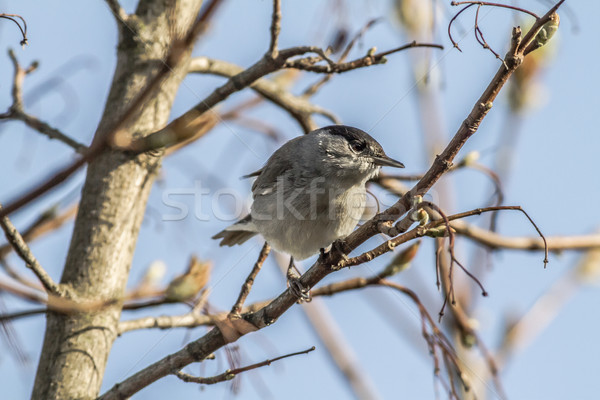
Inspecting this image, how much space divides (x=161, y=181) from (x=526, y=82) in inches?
102

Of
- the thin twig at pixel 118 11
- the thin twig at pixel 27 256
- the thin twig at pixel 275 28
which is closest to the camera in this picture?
the thin twig at pixel 27 256

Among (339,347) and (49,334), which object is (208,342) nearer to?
(49,334)

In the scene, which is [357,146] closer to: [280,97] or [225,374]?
[280,97]

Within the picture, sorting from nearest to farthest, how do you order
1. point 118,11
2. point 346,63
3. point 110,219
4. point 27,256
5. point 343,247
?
1. point 343,247
2. point 27,256
3. point 346,63
4. point 110,219
5. point 118,11

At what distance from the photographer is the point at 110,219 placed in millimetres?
Result: 3621

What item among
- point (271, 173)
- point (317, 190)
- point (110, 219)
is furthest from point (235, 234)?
point (110, 219)

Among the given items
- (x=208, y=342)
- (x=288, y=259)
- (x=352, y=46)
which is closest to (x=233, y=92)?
(x=352, y=46)

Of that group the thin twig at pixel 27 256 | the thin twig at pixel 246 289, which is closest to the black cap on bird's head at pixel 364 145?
the thin twig at pixel 246 289

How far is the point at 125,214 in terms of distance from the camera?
367 centimetres

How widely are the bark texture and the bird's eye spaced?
4.28ft

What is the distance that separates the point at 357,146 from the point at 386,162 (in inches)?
11.3

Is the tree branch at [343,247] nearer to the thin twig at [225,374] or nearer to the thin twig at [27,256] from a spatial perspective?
the thin twig at [225,374]

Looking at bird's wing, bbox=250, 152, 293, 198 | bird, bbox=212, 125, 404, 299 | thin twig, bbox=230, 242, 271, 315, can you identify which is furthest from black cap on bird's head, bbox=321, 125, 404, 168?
thin twig, bbox=230, 242, 271, 315

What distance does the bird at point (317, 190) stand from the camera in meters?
4.23
